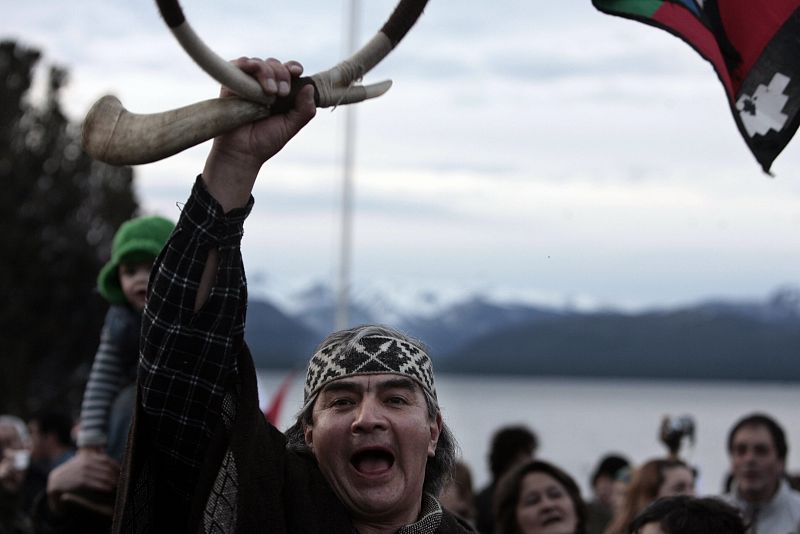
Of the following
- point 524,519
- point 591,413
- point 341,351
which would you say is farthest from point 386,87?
point 591,413

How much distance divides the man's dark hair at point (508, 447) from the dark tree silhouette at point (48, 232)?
2632cm

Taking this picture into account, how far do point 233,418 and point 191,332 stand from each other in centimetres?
26

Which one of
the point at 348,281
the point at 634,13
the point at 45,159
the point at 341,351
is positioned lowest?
the point at 341,351

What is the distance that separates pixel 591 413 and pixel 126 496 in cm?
12560

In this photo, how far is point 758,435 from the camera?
7.66m

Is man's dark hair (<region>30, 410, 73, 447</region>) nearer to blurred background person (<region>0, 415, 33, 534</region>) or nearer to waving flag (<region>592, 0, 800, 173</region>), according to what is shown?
blurred background person (<region>0, 415, 33, 534</region>)

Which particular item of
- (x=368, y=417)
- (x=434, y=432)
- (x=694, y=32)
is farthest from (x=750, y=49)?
(x=368, y=417)

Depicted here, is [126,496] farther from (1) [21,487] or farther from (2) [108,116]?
(1) [21,487]

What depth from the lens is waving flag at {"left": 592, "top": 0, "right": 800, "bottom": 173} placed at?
412cm

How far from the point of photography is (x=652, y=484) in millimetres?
7480

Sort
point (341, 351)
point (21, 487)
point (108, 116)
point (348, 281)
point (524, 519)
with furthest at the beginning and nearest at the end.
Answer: point (348, 281)
point (21, 487)
point (524, 519)
point (341, 351)
point (108, 116)

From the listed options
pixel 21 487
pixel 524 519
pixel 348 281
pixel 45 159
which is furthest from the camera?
pixel 45 159

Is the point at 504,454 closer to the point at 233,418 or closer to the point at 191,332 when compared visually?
the point at 233,418

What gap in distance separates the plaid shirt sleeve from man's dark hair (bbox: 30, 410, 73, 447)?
22.3 feet
